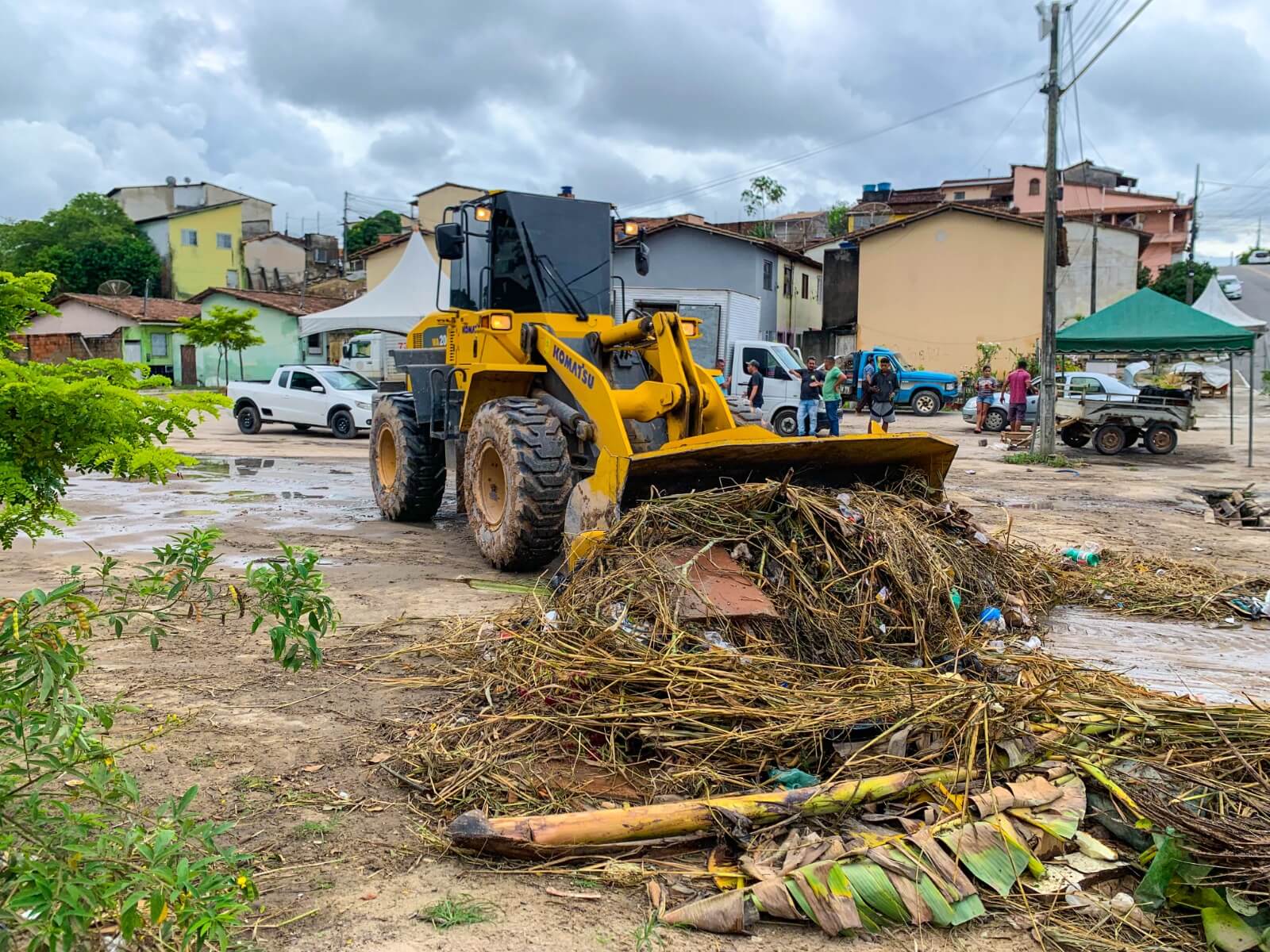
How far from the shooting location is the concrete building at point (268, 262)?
58125mm

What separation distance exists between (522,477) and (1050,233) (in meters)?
14.8

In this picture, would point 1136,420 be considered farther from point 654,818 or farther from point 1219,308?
point 654,818

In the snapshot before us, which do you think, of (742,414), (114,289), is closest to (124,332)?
(114,289)

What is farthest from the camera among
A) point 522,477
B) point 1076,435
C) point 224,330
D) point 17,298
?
point 224,330

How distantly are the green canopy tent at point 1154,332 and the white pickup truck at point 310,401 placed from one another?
12.9 m

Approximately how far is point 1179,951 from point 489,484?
18.7 feet

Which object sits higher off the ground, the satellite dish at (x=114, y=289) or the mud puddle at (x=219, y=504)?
the satellite dish at (x=114, y=289)

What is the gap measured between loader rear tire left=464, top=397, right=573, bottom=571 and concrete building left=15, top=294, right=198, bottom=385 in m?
37.7

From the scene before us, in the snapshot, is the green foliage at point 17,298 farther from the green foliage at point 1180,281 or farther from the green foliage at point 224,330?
the green foliage at point 1180,281

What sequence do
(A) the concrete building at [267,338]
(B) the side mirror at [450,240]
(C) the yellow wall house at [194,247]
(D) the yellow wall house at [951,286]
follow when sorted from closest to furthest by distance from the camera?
(B) the side mirror at [450,240]
(D) the yellow wall house at [951,286]
(A) the concrete building at [267,338]
(C) the yellow wall house at [194,247]

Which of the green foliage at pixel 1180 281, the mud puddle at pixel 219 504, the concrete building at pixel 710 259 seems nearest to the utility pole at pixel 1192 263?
the green foliage at pixel 1180 281

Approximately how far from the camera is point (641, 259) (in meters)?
8.65

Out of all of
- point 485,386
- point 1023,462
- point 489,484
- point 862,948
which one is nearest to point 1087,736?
point 862,948

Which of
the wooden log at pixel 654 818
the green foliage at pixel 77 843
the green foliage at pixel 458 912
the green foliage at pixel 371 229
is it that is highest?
the green foliage at pixel 371 229
